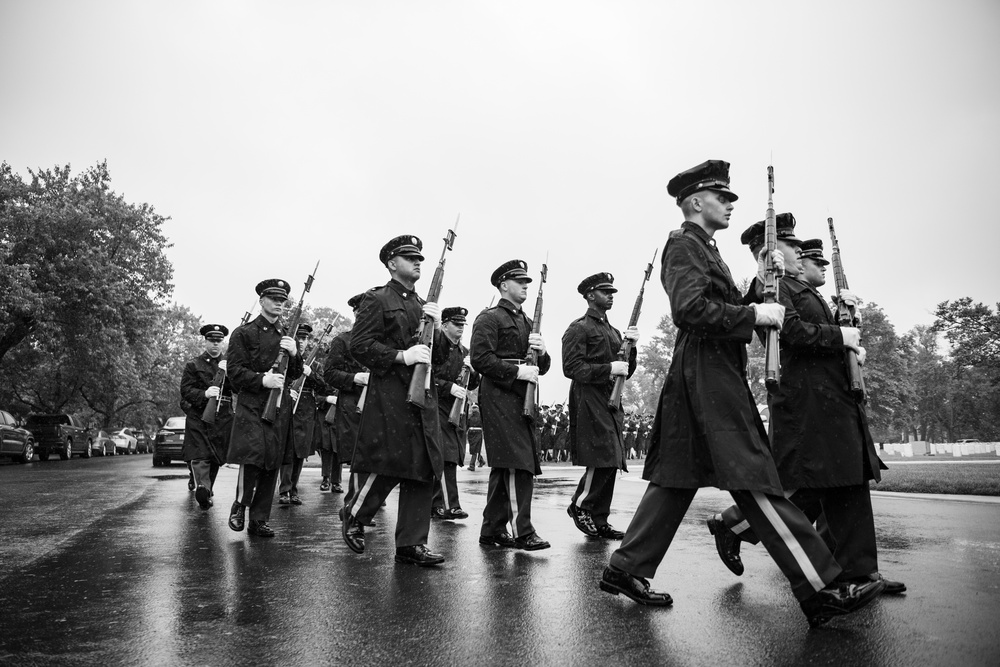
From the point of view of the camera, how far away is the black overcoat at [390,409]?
536cm

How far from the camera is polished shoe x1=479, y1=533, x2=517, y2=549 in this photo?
6242mm

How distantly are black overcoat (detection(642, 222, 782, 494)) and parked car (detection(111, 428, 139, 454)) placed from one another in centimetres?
4337

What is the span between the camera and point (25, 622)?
12.3 ft

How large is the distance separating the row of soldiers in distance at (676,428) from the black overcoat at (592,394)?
13 mm

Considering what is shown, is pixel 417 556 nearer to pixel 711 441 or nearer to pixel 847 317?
pixel 711 441

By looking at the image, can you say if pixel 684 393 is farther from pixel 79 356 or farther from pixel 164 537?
pixel 79 356

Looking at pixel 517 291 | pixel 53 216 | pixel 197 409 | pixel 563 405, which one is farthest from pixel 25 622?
pixel 53 216

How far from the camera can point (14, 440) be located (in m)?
24.5

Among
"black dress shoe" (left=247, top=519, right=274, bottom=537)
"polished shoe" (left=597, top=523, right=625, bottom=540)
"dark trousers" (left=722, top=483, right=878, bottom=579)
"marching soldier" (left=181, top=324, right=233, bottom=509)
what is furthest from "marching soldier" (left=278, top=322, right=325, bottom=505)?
"dark trousers" (left=722, top=483, right=878, bottom=579)

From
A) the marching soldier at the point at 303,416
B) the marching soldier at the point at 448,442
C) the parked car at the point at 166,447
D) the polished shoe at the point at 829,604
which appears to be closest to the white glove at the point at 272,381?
the marching soldier at the point at 448,442

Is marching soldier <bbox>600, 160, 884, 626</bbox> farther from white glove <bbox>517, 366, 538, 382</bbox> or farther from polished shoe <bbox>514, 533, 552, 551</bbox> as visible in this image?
white glove <bbox>517, 366, 538, 382</bbox>

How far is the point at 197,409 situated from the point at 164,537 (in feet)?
12.2

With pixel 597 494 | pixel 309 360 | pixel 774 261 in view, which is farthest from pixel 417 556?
pixel 309 360

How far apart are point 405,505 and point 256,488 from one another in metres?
2.27
